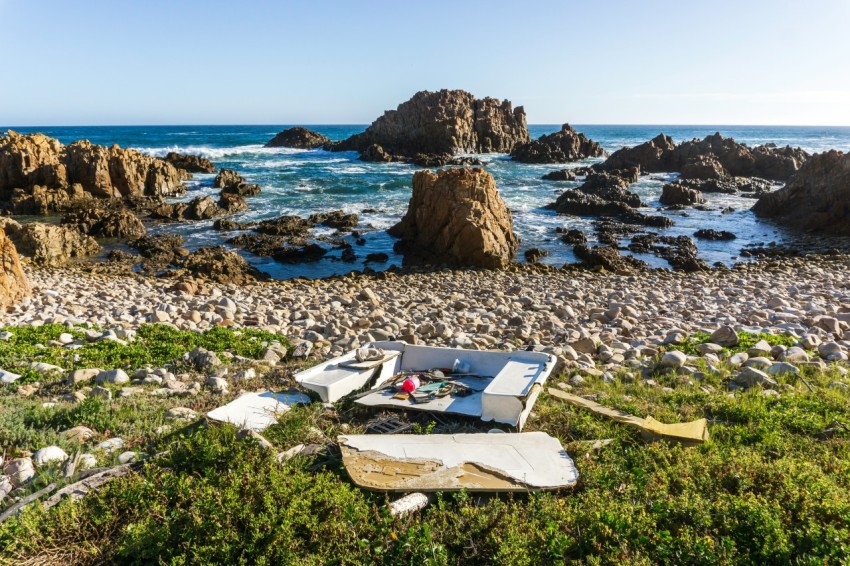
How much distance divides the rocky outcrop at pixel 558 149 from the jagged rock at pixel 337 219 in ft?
128

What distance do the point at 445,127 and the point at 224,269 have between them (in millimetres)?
51900

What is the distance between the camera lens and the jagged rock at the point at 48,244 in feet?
62.2

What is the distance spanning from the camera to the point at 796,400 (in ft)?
21.2

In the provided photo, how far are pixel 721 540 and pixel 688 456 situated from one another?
127cm

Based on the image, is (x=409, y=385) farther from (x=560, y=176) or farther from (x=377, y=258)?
(x=560, y=176)

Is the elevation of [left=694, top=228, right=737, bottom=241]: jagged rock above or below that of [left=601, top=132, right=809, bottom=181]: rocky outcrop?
below

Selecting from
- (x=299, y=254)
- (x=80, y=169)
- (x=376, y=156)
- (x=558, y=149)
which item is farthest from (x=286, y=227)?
(x=558, y=149)

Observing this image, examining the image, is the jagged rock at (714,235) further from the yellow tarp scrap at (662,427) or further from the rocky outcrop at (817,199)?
the yellow tarp scrap at (662,427)

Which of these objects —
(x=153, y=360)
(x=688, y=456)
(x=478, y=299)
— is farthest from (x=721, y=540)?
(x=478, y=299)

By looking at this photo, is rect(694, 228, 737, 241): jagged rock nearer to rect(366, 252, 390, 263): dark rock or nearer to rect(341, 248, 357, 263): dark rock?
rect(366, 252, 390, 263): dark rock

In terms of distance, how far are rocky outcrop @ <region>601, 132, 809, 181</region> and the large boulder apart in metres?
37.8

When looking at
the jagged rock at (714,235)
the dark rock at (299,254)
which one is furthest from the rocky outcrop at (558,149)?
the dark rock at (299,254)

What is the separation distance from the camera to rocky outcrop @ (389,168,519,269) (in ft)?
62.5

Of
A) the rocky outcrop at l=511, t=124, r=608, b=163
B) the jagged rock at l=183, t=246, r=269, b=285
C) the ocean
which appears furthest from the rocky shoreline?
the rocky outcrop at l=511, t=124, r=608, b=163
